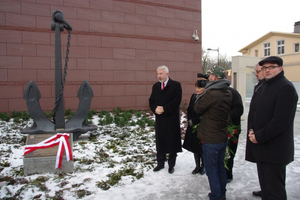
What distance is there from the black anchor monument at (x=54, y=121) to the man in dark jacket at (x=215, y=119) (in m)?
2.18

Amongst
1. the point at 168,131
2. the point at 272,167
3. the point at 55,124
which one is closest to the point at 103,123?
the point at 55,124

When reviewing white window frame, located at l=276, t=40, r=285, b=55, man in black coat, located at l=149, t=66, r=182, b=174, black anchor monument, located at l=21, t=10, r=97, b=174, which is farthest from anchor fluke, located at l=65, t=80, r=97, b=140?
white window frame, located at l=276, t=40, r=285, b=55

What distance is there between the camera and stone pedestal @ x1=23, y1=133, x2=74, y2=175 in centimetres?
361

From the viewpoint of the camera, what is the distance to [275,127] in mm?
2164

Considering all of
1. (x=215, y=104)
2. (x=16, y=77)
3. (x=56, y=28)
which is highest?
(x=56, y=28)

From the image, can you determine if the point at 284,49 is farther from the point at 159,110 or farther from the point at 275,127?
the point at 275,127

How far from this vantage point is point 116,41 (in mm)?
9344

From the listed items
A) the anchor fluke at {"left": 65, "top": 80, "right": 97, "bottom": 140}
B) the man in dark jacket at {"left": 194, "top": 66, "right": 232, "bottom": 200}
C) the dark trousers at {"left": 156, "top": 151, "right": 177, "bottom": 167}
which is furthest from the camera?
the anchor fluke at {"left": 65, "top": 80, "right": 97, "bottom": 140}

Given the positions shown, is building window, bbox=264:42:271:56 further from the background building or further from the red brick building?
the red brick building

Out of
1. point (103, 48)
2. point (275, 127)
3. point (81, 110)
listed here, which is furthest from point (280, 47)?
point (275, 127)

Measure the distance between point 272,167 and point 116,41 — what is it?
8003mm

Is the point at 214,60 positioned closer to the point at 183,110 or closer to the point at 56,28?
the point at 183,110

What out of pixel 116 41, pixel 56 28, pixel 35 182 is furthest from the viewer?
pixel 116 41

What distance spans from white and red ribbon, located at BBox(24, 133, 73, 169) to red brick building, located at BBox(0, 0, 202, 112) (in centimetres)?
531
